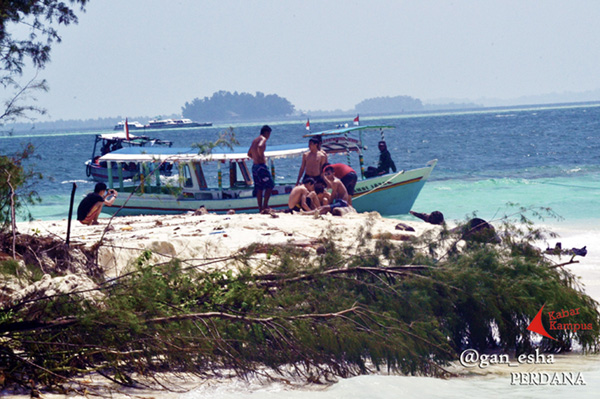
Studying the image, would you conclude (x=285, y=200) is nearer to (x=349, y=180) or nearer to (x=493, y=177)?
(x=349, y=180)

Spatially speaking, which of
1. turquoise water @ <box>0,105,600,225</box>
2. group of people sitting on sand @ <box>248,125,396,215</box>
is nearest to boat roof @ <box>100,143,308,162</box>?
group of people sitting on sand @ <box>248,125,396,215</box>

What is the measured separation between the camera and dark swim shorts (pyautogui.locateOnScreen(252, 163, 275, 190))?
1284 cm

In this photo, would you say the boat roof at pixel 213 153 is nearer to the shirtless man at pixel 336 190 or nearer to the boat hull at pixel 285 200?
the boat hull at pixel 285 200

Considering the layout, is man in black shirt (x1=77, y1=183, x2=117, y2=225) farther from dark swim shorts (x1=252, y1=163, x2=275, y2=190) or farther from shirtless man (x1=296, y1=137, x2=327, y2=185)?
shirtless man (x1=296, y1=137, x2=327, y2=185)

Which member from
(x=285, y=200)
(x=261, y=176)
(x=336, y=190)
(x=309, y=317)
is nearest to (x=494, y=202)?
(x=285, y=200)

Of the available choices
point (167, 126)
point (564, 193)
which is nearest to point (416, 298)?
point (564, 193)

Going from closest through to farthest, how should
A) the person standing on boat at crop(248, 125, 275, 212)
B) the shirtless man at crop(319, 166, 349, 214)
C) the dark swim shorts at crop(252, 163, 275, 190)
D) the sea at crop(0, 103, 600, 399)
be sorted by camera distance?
the sea at crop(0, 103, 600, 399)
the shirtless man at crop(319, 166, 349, 214)
the person standing on boat at crop(248, 125, 275, 212)
the dark swim shorts at crop(252, 163, 275, 190)

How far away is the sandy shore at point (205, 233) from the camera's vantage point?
702 cm

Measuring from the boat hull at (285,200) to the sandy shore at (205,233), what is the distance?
266 cm

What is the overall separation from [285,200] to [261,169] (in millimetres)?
1828

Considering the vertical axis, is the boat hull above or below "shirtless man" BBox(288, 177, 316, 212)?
below

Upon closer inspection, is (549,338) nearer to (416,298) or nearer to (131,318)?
(416,298)

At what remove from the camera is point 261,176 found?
42.6 ft

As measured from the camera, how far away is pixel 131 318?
4.24 metres
